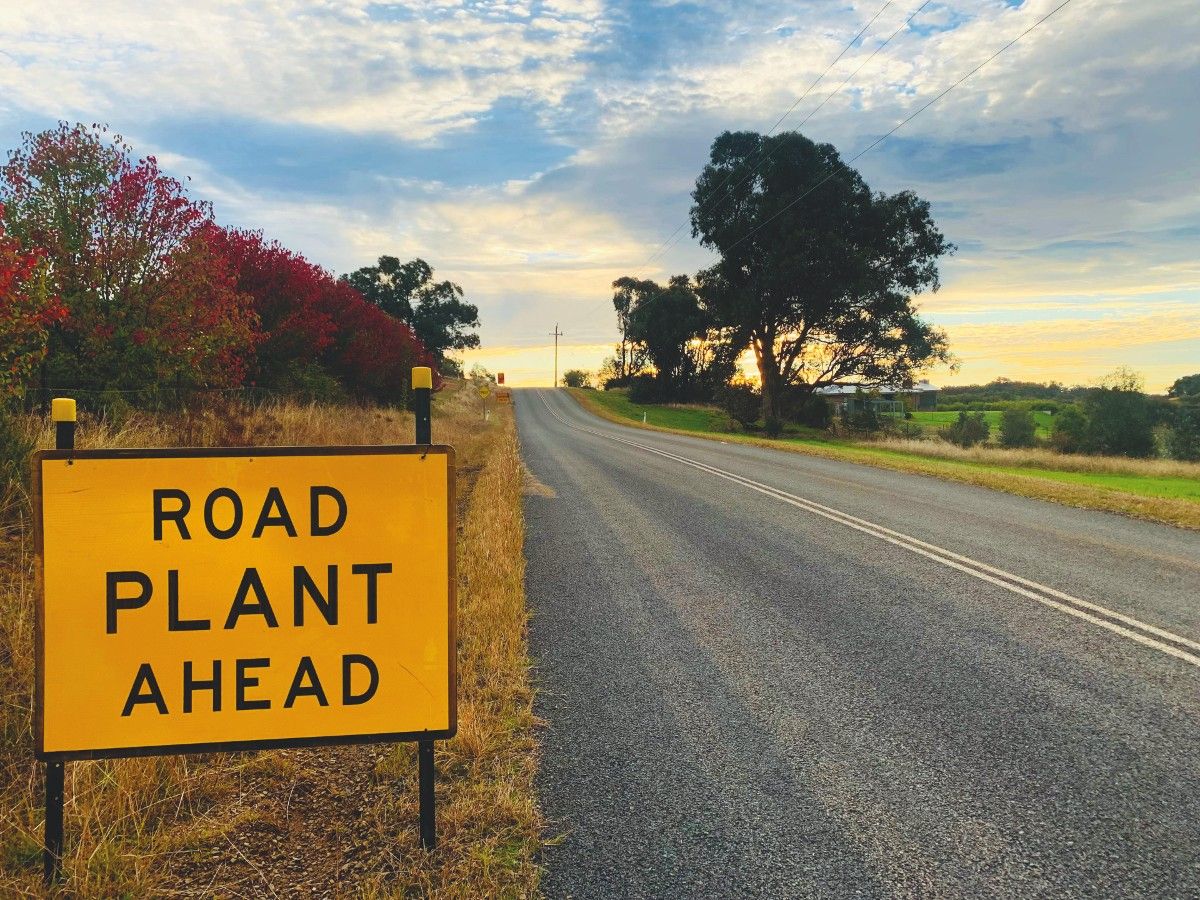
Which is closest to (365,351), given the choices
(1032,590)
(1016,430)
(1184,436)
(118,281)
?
(118,281)

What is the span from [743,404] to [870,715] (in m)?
45.3

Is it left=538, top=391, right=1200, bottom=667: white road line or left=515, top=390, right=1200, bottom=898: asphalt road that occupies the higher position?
left=538, top=391, right=1200, bottom=667: white road line

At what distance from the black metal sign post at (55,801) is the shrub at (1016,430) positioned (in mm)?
52399

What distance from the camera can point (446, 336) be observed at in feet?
238

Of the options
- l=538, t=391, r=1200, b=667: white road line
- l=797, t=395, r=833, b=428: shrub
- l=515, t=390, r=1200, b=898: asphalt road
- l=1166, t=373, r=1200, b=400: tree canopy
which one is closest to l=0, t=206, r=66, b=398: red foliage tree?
l=515, t=390, r=1200, b=898: asphalt road

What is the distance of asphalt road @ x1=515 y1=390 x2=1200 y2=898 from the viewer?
2635 mm

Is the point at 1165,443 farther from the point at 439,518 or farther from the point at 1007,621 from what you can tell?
the point at 439,518

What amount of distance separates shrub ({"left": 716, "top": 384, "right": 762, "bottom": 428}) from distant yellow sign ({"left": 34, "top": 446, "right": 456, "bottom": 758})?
4619 centimetres

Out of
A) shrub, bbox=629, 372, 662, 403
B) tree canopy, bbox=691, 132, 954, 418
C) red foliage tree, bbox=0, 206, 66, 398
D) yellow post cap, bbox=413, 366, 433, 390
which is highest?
tree canopy, bbox=691, 132, 954, 418

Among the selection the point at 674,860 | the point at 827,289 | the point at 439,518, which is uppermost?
the point at 827,289

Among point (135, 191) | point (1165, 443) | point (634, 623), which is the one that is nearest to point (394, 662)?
point (634, 623)

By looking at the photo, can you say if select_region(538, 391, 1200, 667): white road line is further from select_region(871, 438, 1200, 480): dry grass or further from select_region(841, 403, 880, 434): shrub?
select_region(841, 403, 880, 434): shrub

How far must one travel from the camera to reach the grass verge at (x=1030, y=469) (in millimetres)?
11415

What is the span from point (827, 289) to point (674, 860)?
41.9m
